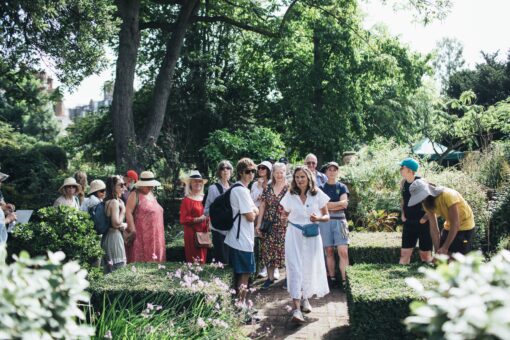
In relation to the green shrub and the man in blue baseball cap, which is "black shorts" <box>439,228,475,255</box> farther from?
the green shrub

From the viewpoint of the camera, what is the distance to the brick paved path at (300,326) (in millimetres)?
5830

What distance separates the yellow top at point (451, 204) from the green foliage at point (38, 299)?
4382 mm

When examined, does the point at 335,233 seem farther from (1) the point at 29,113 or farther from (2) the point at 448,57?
(2) the point at 448,57

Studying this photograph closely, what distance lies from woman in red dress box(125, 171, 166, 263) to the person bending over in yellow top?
3.53m

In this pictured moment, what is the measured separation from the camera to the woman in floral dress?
772 cm

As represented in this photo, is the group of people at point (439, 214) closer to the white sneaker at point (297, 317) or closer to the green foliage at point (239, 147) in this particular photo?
the white sneaker at point (297, 317)

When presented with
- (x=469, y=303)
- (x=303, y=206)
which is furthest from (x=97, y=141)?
(x=469, y=303)

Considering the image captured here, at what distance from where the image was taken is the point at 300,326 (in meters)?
6.14

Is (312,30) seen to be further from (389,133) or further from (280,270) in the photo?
(280,270)

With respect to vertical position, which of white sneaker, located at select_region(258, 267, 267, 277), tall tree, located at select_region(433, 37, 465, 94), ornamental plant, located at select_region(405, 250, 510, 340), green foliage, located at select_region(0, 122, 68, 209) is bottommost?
white sneaker, located at select_region(258, 267, 267, 277)

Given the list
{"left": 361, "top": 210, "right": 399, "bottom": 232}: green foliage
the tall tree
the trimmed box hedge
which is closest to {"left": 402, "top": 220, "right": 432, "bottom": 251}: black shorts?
the trimmed box hedge

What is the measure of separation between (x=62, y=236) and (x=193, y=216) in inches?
76.6

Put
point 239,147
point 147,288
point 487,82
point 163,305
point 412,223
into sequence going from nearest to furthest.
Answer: point 163,305 → point 147,288 → point 412,223 → point 239,147 → point 487,82

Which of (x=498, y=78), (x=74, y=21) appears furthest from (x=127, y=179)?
(x=498, y=78)
